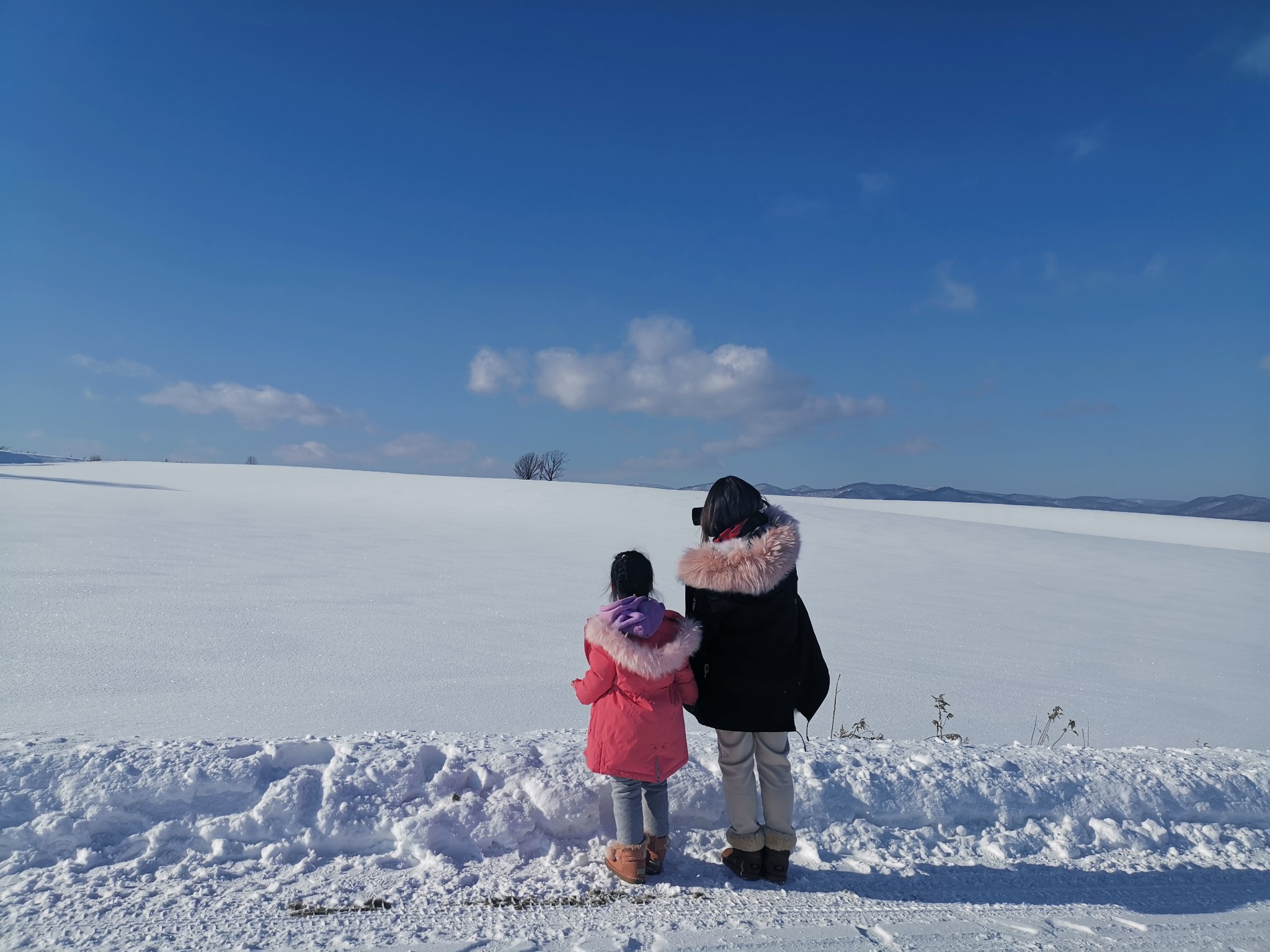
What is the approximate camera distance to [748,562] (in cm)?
295

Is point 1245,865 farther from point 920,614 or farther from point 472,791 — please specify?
point 920,614

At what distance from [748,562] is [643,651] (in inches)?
21.1

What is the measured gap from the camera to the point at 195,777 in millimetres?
3023

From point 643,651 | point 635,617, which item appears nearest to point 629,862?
point 643,651

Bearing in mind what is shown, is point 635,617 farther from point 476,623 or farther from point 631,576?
point 476,623

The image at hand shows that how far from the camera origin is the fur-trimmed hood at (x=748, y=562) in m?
2.95

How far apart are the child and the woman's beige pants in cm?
23

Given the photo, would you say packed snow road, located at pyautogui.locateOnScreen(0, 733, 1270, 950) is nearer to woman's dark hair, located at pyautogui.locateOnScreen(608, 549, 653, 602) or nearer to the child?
the child

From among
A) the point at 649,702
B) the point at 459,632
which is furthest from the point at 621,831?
the point at 459,632

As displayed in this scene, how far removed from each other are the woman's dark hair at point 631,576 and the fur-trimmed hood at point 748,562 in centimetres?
15

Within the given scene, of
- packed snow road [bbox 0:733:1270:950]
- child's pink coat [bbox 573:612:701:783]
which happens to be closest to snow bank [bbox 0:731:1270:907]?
packed snow road [bbox 0:733:1270:950]

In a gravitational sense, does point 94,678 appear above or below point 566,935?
above

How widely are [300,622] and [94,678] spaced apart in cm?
244

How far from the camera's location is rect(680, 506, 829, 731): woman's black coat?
299 cm
